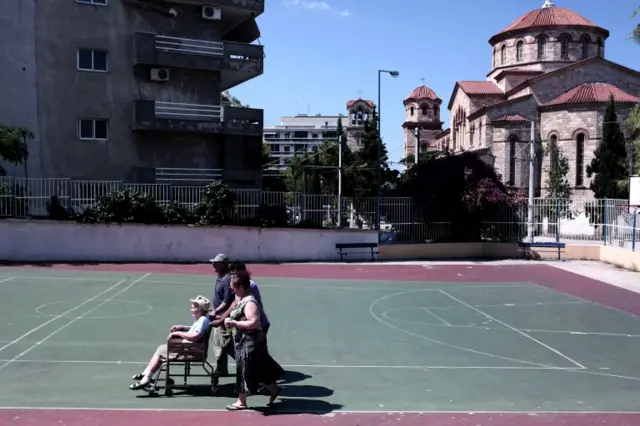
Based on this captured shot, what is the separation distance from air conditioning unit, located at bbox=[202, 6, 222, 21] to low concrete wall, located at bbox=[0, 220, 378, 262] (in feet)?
38.1

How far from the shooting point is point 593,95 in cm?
5062

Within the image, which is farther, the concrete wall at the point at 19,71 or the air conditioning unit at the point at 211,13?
the air conditioning unit at the point at 211,13

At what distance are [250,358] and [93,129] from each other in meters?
25.0

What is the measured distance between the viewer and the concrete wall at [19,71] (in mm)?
28734

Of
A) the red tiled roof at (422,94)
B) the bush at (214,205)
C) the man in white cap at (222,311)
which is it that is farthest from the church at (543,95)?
the man in white cap at (222,311)

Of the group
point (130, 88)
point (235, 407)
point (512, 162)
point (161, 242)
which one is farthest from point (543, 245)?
point (512, 162)

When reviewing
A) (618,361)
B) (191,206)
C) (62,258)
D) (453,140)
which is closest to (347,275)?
(191,206)

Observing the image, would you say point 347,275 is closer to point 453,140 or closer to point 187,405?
point 187,405

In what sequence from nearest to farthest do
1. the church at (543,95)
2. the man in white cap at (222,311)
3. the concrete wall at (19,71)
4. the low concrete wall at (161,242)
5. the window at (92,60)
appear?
the man in white cap at (222,311) → the low concrete wall at (161,242) → the concrete wall at (19,71) → the window at (92,60) → the church at (543,95)

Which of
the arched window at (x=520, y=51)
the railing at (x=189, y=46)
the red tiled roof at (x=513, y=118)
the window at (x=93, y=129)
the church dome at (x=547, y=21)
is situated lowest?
the window at (x=93, y=129)

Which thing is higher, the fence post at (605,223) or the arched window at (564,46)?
the arched window at (564,46)

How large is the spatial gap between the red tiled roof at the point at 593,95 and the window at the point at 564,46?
709 cm

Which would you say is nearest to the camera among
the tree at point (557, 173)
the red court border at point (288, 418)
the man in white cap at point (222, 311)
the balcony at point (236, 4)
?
the red court border at point (288, 418)

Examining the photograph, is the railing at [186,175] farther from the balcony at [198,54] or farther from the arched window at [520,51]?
the arched window at [520,51]
